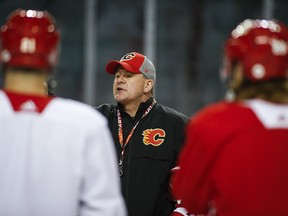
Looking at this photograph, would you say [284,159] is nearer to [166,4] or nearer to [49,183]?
[49,183]

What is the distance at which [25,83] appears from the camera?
6.72 feet

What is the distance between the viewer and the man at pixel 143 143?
3.67 meters

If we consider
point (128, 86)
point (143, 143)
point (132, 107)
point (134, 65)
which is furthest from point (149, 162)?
point (134, 65)

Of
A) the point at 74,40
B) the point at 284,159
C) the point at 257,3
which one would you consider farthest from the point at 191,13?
the point at 284,159

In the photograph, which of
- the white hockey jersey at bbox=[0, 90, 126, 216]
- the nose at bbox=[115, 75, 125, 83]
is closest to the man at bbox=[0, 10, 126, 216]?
the white hockey jersey at bbox=[0, 90, 126, 216]

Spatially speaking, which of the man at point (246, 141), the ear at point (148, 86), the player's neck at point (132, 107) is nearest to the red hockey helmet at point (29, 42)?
the man at point (246, 141)

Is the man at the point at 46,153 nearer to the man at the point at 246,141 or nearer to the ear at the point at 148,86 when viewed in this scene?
the man at the point at 246,141

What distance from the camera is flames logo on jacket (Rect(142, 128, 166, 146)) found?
376 centimetres

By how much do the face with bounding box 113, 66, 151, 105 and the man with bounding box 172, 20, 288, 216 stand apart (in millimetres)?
1849

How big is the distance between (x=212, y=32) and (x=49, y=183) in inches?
319

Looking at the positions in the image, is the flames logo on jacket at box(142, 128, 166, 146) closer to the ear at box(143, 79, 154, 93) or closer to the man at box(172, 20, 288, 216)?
the ear at box(143, 79, 154, 93)

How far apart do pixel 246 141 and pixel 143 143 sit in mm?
1735

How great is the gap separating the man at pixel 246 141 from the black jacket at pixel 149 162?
150 cm

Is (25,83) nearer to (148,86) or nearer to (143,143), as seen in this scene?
(143,143)
